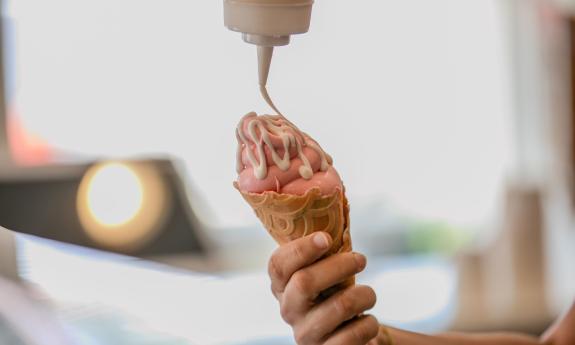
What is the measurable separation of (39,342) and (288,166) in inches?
15.6

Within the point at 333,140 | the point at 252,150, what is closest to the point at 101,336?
the point at 252,150

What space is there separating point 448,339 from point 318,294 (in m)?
0.48

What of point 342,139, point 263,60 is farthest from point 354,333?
point 342,139

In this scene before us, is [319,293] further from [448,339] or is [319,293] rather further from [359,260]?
[448,339]

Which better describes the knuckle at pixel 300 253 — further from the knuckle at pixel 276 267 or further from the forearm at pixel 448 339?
the forearm at pixel 448 339

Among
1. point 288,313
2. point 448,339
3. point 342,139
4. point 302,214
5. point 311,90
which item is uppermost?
point 311,90

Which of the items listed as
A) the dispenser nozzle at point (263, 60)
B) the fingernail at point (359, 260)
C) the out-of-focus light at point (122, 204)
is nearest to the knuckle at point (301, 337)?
the fingernail at point (359, 260)

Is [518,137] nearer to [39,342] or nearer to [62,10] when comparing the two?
[62,10]

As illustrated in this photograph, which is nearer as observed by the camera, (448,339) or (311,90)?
(448,339)

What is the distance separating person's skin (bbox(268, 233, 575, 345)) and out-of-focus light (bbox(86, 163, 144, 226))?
1779 millimetres

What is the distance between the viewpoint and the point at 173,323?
1.56 m

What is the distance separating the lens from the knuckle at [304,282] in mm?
1089

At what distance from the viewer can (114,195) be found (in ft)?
9.57

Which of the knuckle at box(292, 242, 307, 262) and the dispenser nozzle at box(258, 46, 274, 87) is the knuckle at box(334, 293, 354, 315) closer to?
the knuckle at box(292, 242, 307, 262)
